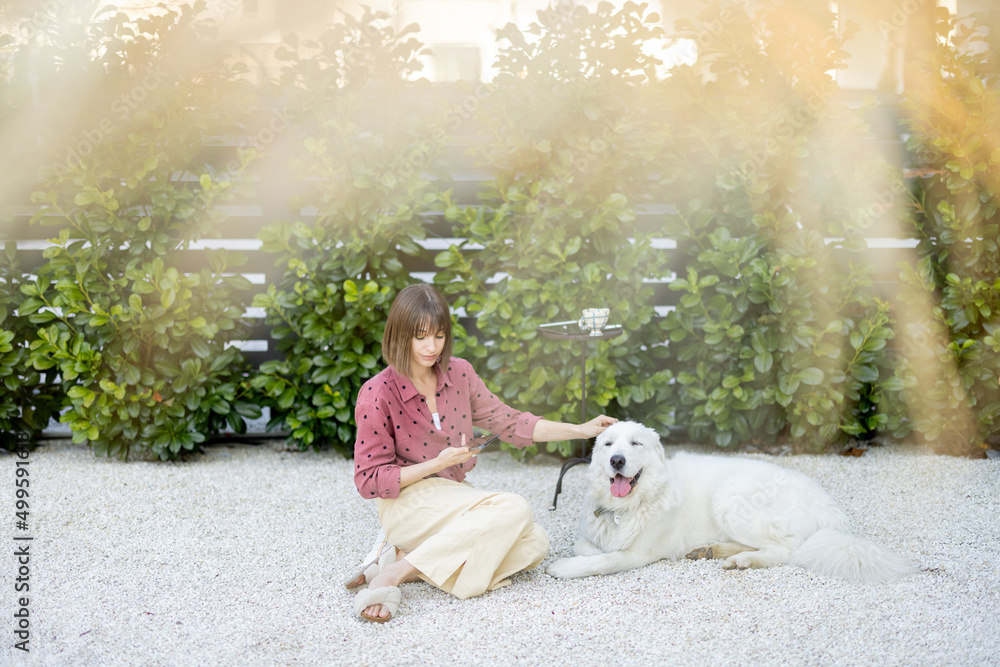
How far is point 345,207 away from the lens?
176 inches

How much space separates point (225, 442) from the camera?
16.5ft

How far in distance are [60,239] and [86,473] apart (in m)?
1.35

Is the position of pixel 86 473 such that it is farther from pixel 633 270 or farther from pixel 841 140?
pixel 841 140

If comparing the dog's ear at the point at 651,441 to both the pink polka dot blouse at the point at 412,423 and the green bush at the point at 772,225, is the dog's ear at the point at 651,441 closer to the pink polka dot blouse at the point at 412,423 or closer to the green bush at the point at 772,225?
the pink polka dot blouse at the point at 412,423

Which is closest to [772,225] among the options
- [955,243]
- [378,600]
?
[955,243]

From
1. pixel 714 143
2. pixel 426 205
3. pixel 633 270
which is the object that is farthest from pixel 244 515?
pixel 714 143

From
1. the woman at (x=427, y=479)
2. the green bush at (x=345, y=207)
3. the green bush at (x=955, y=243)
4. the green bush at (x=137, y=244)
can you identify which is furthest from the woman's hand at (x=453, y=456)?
the green bush at (x=955, y=243)

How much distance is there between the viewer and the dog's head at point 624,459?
2.88m

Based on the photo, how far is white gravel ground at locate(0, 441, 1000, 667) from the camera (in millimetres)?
2410

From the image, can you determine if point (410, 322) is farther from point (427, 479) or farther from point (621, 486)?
point (621, 486)

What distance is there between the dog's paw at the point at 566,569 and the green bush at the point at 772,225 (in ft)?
5.79

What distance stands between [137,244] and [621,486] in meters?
3.21

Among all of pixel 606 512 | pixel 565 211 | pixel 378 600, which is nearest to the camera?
pixel 378 600

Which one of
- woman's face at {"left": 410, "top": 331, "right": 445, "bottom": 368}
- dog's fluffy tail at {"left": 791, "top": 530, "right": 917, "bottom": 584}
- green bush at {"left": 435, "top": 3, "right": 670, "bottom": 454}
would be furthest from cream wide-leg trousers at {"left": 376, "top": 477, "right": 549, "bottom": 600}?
green bush at {"left": 435, "top": 3, "right": 670, "bottom": 454}
